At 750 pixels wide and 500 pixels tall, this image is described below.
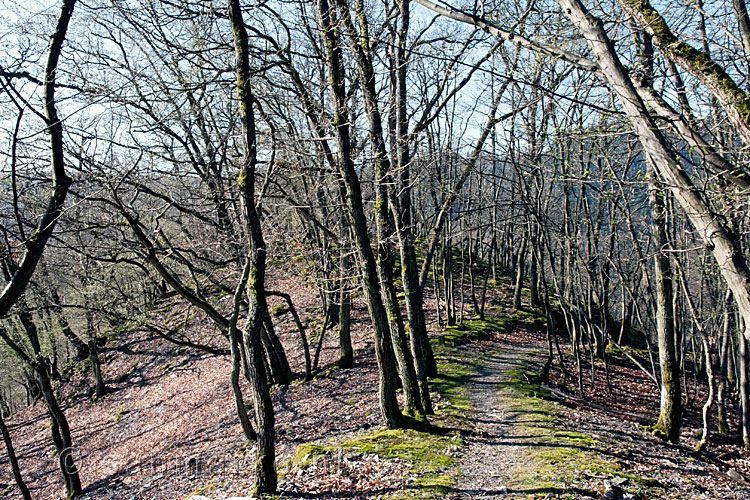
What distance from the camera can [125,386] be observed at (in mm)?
18172

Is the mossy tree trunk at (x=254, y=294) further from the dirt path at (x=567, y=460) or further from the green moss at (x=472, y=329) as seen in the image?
the green moss at (x=472, y=329)

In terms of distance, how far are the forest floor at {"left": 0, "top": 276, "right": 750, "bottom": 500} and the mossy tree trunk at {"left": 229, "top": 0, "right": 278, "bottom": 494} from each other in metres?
0.49

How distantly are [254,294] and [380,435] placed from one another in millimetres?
3055

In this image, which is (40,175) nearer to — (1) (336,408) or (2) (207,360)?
(1) (336,408)

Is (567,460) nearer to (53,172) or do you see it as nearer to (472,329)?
(53,172)

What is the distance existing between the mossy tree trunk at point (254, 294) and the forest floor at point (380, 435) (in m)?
0.49

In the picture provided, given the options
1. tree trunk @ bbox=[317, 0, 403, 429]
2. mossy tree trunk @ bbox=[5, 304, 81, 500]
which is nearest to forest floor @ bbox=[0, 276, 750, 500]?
mossy tree trunk @ bbox=[5, 304, 81, 500]

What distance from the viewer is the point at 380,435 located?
721 centimetres

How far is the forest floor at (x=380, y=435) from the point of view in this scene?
228 inches

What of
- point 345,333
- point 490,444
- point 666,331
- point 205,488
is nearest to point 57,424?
point 205,488

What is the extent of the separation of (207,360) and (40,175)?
39.2ft

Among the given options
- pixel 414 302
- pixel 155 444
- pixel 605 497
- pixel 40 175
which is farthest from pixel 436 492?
pixel 155 444

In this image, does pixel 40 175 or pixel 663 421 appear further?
pixel 663 421

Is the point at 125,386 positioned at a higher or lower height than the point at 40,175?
lower
